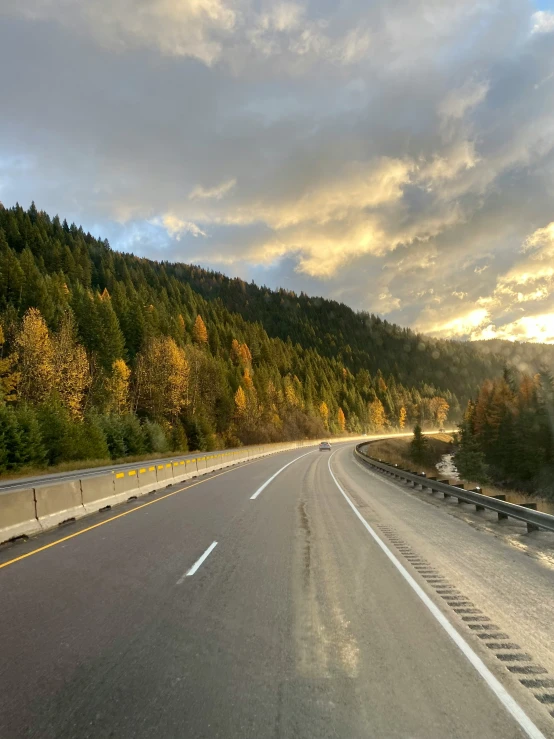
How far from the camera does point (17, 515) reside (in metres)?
10.2

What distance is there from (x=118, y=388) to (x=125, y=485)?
143 feet

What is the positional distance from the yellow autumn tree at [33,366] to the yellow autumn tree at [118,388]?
29.6 feet

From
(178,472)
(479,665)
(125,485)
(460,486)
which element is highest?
(125,485)

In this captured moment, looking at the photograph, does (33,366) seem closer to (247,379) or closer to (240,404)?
(240,404)

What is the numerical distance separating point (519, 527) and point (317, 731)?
33.5 ft

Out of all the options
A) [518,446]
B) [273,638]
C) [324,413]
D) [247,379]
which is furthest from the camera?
[324,413]

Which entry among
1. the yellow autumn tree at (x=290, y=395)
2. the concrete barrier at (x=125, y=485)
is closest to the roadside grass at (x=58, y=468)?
the concrete barrier at (x=125, y=485)

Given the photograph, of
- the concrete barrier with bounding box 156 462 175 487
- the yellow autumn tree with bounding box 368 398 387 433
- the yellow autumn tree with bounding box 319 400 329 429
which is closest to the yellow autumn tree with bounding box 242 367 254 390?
the yellow autumn tree with bounding box 319 400 329 429

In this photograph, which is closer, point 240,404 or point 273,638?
point 273,638

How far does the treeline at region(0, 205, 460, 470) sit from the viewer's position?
41.1 m

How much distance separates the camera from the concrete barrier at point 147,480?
1902 cm

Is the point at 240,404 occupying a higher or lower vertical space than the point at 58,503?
higher

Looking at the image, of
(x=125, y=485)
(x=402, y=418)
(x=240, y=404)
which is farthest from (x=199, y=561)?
(x=402, y=418)

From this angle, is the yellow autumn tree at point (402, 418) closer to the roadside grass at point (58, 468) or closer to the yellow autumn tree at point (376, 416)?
the yellow autumn tree at point (376, 416)
